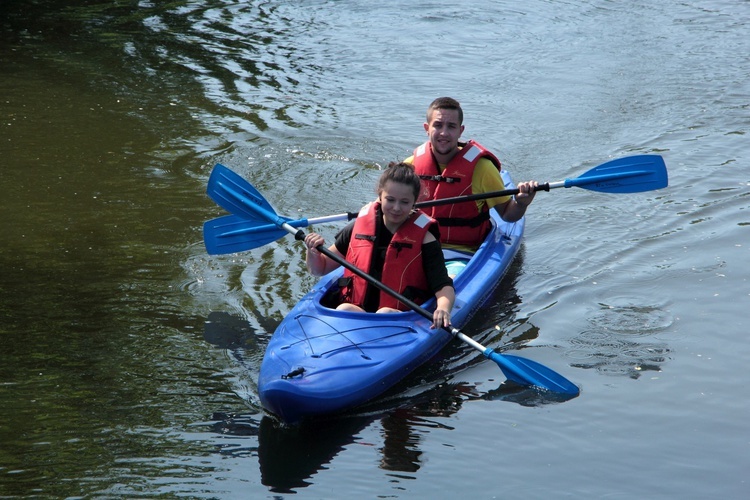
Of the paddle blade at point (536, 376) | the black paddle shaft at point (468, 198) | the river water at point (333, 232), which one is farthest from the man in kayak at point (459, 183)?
the paddle blade at point (536, 376)

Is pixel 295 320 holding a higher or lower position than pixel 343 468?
higher

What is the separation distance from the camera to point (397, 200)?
4734mm

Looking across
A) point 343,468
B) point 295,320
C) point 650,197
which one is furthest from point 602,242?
point 343,468

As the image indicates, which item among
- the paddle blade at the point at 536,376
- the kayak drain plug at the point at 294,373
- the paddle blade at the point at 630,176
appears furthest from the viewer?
the paddle blade at the point at 630,176

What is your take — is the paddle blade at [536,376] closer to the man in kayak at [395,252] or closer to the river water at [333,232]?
the river water at [333,232]

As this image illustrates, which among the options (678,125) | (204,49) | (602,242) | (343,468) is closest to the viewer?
(343,468)

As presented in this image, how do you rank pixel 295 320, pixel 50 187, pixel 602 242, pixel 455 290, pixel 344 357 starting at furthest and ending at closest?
pixel 50 187 → pixel 602 242 → pixel 455 290 → pixel 295 320 → pixel 344 357

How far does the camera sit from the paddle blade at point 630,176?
598 cm

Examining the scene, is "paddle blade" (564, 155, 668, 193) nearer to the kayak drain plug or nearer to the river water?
the river water

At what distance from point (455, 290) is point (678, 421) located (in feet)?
4.69

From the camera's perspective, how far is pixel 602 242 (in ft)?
21.8

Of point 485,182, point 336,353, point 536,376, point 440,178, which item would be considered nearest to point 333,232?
point 440,178

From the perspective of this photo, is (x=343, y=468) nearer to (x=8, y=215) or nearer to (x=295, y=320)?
(x=295, y=320)

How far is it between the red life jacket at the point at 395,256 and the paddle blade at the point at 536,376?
1.76ft
